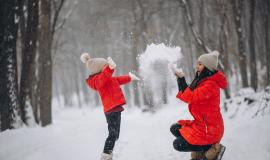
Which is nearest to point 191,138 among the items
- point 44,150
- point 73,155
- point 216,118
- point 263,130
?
point 216,118

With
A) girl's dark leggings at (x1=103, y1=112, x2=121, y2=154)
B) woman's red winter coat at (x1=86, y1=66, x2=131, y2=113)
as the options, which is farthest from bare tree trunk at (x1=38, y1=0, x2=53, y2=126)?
girl's dark leggings at (x1=103, y1=112, x2=121, y2=154)

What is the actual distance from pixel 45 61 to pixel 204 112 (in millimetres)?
8050

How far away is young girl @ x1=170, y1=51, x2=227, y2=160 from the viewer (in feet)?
15.0

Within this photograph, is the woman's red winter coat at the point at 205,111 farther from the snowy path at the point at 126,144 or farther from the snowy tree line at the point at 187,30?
the snowy tree line at the point at 187,30

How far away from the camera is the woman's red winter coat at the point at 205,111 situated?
456cm

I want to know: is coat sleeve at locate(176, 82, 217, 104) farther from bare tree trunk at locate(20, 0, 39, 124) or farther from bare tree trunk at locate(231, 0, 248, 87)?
bare tree trunk at locate(231, 0, 248, 87)

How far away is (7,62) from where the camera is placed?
30.9 feet

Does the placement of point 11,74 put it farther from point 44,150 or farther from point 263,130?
point 263,130

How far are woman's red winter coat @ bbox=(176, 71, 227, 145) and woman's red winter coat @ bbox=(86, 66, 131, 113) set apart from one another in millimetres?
1240

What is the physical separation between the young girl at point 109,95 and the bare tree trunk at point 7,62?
448 cm

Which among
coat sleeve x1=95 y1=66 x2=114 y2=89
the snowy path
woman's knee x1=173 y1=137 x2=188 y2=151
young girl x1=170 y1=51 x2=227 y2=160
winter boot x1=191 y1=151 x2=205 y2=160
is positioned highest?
coat sleeve x1=95 y1=66 x2=114 y2=89

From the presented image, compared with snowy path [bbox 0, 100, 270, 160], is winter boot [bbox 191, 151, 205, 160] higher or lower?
higher

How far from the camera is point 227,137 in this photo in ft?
22.7

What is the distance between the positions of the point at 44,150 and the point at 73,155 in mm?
737
